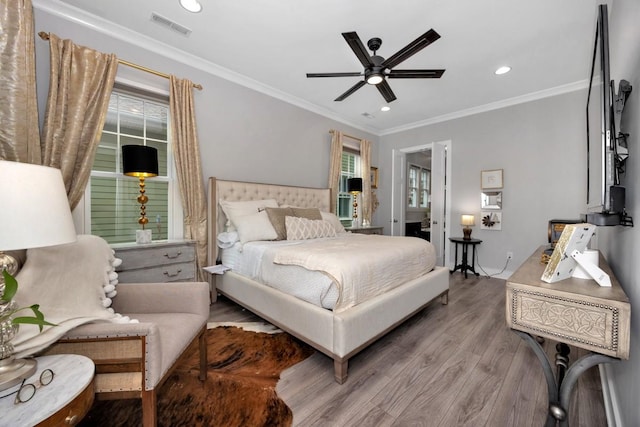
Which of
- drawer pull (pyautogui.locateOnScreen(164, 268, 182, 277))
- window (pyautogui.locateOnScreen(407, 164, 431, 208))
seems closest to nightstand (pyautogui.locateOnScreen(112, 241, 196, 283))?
drawer pull (pyautogui.locateOnScreen(164, 268, 182, 277))

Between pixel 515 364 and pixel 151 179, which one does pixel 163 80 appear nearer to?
pixel 151 179

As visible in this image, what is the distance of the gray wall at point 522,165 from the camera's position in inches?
138

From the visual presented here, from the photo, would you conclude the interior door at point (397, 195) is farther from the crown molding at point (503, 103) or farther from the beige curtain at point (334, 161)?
the beige curtain at point (334, 161)

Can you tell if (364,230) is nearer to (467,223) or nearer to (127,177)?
(467,223)

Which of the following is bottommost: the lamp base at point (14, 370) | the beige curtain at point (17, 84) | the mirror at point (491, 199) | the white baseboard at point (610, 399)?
the white baseboard at point (610, 399)

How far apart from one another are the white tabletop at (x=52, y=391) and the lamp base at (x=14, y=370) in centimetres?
2

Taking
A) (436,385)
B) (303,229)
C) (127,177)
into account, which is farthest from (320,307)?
(127,177)

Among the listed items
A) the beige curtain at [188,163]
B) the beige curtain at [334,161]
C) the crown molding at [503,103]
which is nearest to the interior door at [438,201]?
the crown molding at [503,103]

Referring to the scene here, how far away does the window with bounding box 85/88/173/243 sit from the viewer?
2.56 m

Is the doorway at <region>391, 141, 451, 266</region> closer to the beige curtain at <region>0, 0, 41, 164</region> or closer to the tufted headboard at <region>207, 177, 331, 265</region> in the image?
the tufted headboard at <region>207, 177, 331, 265</region>

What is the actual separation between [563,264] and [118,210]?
3550 millimetres

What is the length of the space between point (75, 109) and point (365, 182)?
4176mm

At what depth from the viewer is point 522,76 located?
3266mm

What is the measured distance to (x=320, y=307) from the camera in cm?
181
